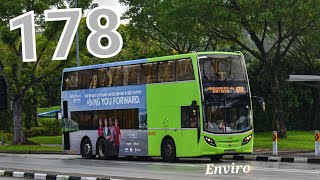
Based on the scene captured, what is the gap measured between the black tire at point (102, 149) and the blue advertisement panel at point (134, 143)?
1.13 meters

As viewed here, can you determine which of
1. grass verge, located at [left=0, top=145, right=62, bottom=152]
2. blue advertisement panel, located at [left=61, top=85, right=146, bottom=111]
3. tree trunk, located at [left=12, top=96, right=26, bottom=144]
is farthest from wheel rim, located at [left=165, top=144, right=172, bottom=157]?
tree trunk, located at [left=12, top=96, right=26, bottom=144]

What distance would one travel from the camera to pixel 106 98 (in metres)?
29.2

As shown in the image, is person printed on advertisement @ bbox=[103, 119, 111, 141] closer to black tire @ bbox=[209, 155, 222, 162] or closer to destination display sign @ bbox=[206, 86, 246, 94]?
black tire @ bbox=[209, 155, 222, 162]

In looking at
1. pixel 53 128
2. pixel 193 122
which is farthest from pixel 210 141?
pixel 53 128

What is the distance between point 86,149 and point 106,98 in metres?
3.19

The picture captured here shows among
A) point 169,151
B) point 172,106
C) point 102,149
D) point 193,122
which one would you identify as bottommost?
point 102,149

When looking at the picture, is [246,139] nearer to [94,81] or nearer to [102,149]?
[102,149]

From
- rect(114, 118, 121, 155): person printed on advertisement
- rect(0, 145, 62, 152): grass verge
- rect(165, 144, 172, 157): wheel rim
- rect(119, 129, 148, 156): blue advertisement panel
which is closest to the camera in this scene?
rect(165, 144, 172, 157): wheel rim

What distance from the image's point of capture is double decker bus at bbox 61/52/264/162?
24.5 meters

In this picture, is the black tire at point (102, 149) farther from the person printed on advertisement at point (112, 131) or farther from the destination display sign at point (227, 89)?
the destination display sign at point (227, 89)

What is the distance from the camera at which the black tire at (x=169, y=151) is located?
84.8 feet

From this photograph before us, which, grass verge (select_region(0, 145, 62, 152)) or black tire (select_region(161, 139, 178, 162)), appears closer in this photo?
black tire (select_region(161, 139, 178, 162))

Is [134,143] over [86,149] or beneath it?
over

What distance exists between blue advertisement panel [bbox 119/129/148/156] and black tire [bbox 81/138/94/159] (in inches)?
97.9
